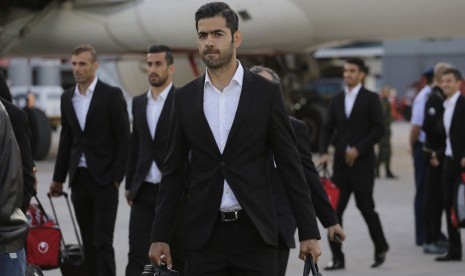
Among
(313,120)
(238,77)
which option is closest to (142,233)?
(238,77)

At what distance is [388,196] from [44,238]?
832 centimetres

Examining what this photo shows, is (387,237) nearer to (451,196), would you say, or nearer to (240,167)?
(451,196)

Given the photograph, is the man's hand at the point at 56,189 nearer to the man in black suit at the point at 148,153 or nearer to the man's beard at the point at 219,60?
the man in black suit at the point at 148,153

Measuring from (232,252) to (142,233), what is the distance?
231cm

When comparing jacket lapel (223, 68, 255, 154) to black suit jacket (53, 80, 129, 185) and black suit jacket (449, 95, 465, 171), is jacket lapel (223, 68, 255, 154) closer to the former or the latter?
black suit jacket (53, 80, 129, 185)

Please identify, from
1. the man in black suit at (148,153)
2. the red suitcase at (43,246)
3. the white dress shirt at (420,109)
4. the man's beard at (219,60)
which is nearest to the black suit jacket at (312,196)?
the man's beard at (219,60)

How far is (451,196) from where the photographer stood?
9094 mm

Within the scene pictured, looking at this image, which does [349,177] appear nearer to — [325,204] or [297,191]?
[325,204]

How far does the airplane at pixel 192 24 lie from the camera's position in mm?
14984

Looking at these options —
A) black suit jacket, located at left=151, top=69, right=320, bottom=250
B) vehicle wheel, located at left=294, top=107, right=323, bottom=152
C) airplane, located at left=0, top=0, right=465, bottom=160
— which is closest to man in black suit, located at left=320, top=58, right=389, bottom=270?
black suit jacket, located at left=151, top=69, right=320, bottom=250

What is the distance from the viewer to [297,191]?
438 cm

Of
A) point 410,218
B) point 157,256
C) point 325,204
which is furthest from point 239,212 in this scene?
point 410,218

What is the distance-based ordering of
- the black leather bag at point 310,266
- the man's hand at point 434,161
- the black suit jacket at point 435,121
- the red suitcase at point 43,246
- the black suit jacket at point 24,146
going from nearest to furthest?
the black leather bag at point 310,266 → the black suit jacket at point 24,146 → the red suitcase at point 43,246 → the black suit jacket at point 435,121 → the man's hand at point 434,161

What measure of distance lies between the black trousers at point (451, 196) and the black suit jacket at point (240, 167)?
15.8 feet
